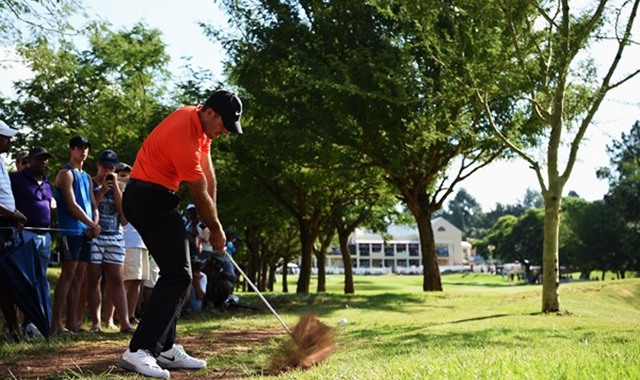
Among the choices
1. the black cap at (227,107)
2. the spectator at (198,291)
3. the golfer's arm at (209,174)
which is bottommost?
the spectator at (198,291)

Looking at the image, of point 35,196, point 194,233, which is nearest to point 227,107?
point 35,196

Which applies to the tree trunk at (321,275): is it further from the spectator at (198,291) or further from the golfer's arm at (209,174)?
the golfer's arm at (209,174)

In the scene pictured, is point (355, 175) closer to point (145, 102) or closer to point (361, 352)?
point (145, 102)

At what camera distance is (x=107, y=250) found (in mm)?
8938

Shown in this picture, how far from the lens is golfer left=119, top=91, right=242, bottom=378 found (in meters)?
5.62

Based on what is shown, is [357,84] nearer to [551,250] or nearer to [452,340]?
[551,250]

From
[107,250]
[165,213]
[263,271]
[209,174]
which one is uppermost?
[209,174]

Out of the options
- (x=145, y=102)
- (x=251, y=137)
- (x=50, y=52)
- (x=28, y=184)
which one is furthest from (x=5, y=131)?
(x=145, y=102)

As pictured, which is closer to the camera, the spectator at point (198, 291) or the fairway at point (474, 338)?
the fairway at point (474, 338)

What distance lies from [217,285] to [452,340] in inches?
251

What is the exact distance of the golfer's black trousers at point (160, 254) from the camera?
5.68 m

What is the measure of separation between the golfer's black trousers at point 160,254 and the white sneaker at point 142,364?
0.20ft

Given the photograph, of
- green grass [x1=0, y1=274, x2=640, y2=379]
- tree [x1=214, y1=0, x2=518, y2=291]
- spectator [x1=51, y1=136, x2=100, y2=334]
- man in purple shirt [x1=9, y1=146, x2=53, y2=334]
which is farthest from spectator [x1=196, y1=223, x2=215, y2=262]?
tree [x1=214, y1=0, x2=518, y2=291]

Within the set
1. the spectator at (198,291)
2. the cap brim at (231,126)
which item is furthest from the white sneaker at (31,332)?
the spectator at (198,291)
